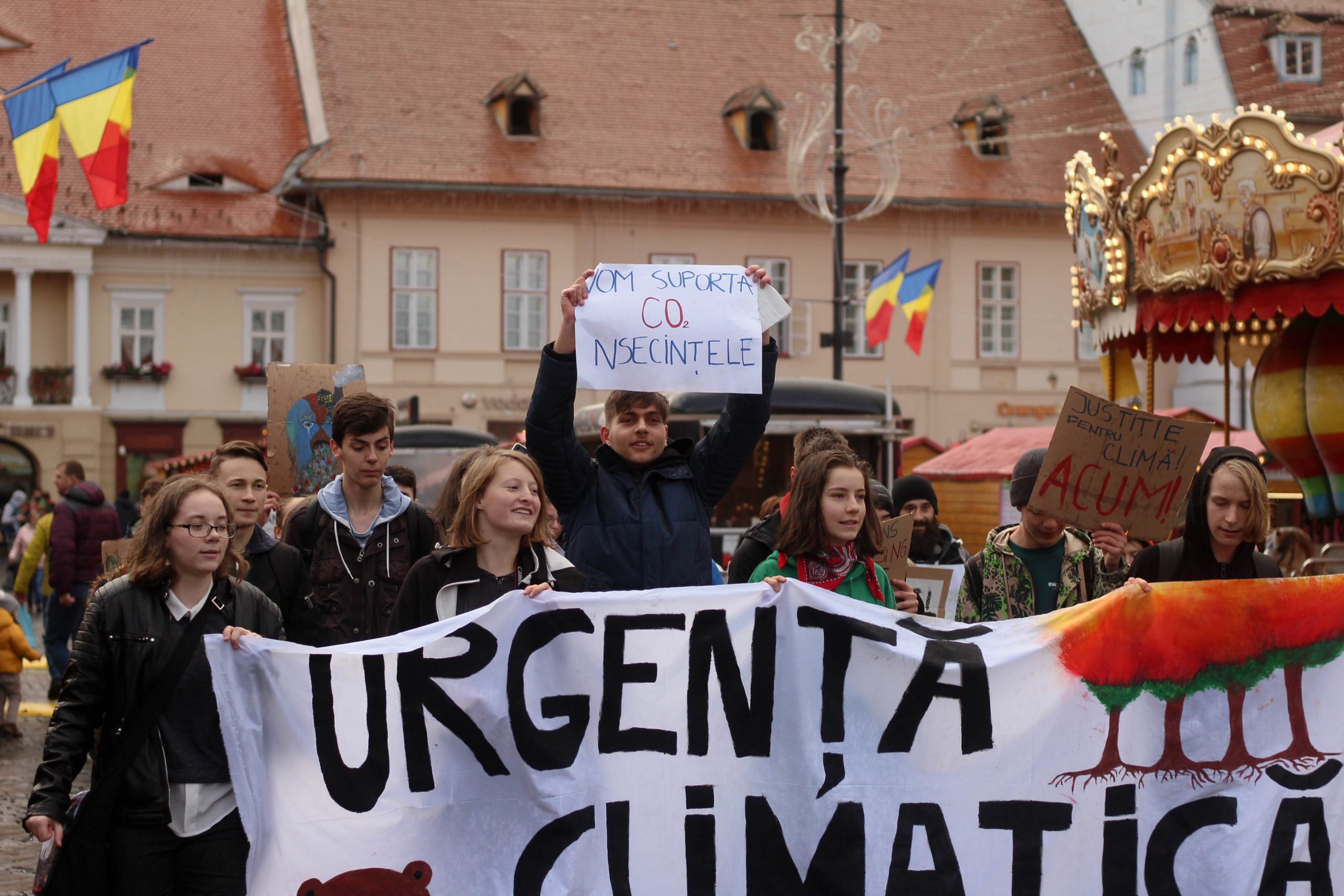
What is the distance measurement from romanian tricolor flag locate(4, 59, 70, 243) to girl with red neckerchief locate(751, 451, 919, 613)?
426 inches

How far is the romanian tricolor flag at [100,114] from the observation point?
47.6 ft

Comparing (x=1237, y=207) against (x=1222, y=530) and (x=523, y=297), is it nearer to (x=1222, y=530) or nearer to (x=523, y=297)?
(x=1222, y=530)

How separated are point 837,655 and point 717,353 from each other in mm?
1065

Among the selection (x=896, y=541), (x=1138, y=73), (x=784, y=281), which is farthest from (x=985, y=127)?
(x=896, y=541)

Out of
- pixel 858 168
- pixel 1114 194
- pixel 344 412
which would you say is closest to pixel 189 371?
pixel 858 168

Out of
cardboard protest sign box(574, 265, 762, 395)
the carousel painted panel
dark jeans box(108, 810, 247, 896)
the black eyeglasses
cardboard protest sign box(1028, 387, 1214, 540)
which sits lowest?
dark jeans box(108, 810, 247, 896)

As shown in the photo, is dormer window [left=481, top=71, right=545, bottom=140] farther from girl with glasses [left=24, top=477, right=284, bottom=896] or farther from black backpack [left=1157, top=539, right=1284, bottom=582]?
girl with glasses [left=24, top=477, right=284, bottom=896]

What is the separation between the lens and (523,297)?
35062 mm

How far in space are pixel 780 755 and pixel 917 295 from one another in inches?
887

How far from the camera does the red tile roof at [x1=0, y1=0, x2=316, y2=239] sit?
3522 centimetres

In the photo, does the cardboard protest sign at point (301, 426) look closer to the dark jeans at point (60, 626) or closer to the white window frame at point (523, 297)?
the dark jeans at point (60, 626)

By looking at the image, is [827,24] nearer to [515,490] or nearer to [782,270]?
[782,270]

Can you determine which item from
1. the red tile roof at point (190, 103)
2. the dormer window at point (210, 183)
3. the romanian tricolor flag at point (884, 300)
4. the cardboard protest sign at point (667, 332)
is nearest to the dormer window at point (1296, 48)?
the romanian tricolor flag at point (884, 300)

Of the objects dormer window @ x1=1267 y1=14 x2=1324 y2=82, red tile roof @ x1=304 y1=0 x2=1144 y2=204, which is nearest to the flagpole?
red tile roof @ x1=304 y1=0 x2=1144 y2=204
